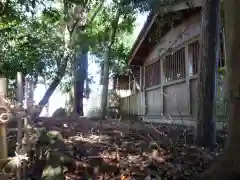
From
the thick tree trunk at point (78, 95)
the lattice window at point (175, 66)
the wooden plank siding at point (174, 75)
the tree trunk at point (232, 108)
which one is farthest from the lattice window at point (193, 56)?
the thick tree trunk at point (78, 95)

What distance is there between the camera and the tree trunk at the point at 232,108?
12.7ft

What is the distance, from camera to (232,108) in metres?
4.01

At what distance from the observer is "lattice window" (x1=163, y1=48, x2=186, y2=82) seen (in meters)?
11.4

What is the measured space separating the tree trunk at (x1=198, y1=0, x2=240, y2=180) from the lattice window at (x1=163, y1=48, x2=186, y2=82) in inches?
276

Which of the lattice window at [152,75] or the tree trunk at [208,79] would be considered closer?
the tree trunk at [208,79]

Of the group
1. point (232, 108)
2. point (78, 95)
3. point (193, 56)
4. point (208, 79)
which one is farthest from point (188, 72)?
point (78, 95)

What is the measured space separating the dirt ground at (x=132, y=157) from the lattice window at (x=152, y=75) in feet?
25.1

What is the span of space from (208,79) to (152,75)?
29.1ft

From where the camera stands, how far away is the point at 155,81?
14625 millimetres

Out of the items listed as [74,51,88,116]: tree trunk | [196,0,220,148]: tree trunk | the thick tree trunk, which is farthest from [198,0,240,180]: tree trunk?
the thick tree trunk

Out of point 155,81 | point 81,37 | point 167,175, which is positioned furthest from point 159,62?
point 167,175

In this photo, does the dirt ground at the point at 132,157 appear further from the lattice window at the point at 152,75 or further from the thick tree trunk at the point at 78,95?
the thick tree trunk at the point at 78,95

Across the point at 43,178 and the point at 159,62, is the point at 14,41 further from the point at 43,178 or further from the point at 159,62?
the point at 43,178

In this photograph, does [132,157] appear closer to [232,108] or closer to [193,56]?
[232,108]
